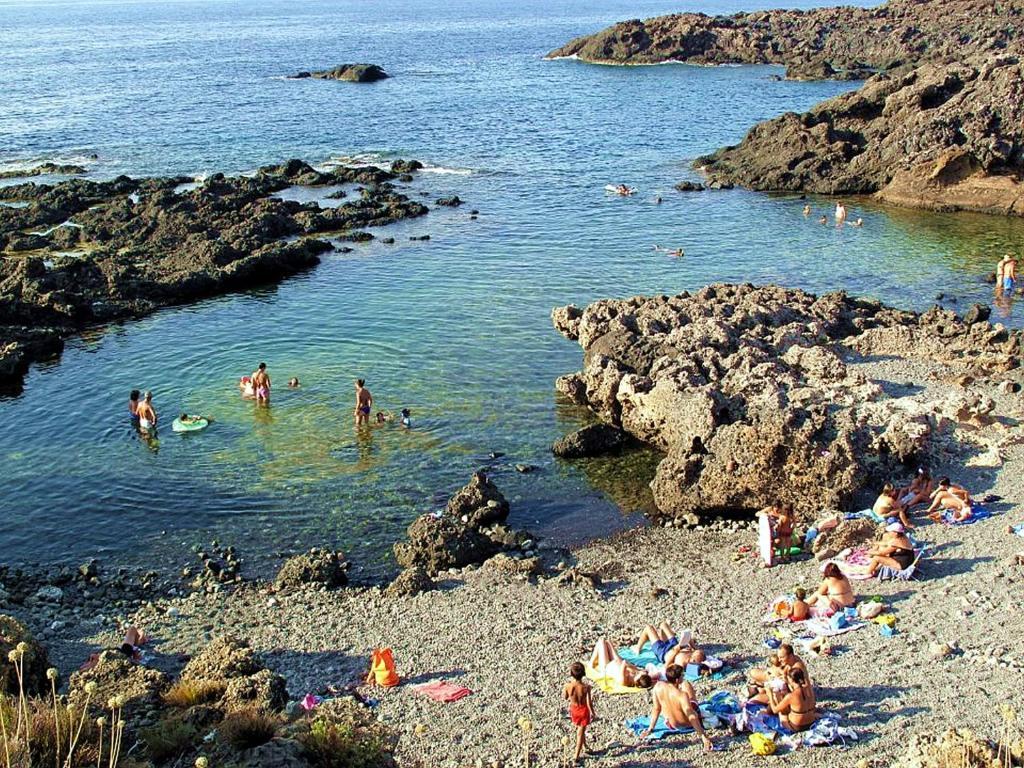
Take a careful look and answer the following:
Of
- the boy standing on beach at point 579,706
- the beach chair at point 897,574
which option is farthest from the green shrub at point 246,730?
the beach chair at point 897,574

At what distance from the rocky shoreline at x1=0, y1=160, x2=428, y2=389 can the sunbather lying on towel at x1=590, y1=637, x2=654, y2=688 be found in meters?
24.4

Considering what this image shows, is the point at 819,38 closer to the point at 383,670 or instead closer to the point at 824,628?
the point at 824,628

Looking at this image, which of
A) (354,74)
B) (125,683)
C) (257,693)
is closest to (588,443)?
(257,693)

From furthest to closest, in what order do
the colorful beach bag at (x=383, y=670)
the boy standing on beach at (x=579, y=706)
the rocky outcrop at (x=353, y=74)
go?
the rocky outcrop at (x=353, y=74)
the colorful beach bag at (x=383, y=670)
the boy standing on beach at (x=579, y=706)

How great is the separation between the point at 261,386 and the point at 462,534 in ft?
35.9

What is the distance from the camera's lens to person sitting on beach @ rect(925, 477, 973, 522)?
21391mm

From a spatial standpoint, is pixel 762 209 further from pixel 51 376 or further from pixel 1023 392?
pixel 51 376

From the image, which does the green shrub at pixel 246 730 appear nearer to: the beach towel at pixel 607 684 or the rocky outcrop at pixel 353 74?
the beach towel at pixel 607 684

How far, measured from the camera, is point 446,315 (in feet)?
126

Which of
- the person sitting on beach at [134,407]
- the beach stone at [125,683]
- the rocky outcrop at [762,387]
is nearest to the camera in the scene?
the beach stone at [125,683]

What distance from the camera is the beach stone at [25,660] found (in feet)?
50.4

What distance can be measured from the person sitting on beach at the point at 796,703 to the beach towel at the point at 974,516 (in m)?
8.28

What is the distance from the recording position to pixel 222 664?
54.1 feet

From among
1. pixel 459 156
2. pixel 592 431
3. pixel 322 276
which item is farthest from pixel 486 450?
pixel 459 156
